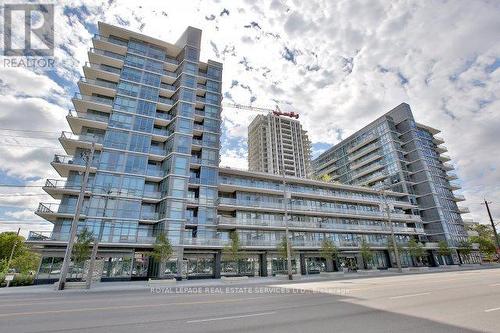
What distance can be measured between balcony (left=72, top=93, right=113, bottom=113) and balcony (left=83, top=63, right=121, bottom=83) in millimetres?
3672

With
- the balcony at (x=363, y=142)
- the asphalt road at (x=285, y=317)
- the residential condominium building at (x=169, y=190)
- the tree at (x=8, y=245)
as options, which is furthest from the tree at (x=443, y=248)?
the tree at (x=8, y=245)

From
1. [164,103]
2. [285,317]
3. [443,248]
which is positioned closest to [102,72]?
[164,103]

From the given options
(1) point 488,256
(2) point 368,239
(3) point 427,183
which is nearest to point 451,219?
(3) point 427,183

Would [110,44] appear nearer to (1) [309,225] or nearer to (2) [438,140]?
(1) [309,225]

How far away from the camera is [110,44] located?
43.1 meters

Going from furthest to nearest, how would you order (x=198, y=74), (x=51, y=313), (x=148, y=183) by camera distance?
(x=198, y=74) < (x=148, y=183) < (x=51, y=313)

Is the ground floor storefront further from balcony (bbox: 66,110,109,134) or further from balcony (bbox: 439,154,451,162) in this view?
balcony (bbox: 439,154,451,162)

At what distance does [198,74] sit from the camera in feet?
165

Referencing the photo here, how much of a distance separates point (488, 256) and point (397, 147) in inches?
1560

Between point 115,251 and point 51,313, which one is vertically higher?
point 115,251

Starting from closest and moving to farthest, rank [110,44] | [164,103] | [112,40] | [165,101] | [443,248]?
[110,44], [112,40], [164,103], [165,101], [443,248]

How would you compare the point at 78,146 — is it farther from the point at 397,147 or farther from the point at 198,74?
the point at 397,147

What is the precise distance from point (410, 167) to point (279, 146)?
5995cm

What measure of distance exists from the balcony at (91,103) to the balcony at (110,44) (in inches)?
359
